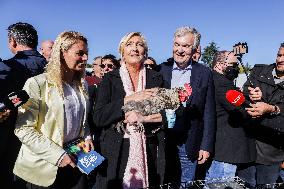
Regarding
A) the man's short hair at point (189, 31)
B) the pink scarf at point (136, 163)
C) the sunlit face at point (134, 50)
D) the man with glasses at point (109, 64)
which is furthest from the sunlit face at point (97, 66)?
the pink scarf at point (136, 163)

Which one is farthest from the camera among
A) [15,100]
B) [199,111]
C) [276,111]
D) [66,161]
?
[276,111]

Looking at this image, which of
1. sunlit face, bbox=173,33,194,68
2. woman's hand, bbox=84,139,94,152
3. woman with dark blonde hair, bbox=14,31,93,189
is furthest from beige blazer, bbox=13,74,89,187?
sunlit face, bbox=173,33,194,68

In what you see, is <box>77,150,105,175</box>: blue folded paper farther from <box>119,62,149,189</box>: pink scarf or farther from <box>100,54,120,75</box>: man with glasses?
<box>100,54,120,75</box>: man with glasses

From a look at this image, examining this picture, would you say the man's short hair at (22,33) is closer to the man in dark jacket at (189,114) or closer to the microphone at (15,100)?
the man in dark jacket at (189,114)

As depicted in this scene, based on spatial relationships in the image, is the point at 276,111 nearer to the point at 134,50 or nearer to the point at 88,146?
the point at 134,50

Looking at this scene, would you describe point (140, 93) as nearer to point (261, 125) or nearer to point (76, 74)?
point (76, 74)

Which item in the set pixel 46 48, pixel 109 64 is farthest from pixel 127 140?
pixel 109 64

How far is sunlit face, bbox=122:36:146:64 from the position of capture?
13.3 ft

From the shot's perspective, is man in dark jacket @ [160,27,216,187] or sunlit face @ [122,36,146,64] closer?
sunlit face @ [122,36,146,64]

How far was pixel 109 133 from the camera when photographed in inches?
155

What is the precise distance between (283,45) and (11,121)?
12.8 feet

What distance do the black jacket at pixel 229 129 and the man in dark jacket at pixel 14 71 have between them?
2347 mm

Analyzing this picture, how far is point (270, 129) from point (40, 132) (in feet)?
11.0

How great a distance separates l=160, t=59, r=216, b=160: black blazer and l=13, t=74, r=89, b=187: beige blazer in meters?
1.53
